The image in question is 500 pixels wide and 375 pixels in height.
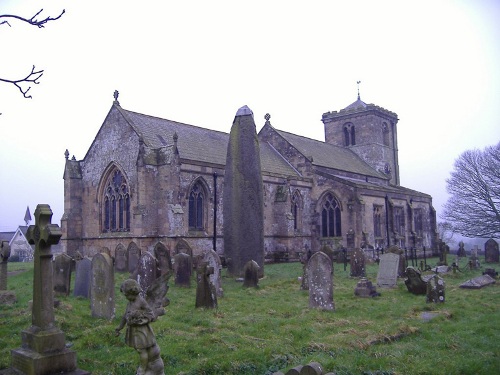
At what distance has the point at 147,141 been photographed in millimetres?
23344

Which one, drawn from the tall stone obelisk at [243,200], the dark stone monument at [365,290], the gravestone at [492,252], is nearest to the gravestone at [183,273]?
the tall stone obelisk at [243,200]

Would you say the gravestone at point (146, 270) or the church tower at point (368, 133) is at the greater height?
the church tower at point (368, 133)

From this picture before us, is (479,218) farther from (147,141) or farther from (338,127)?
(147,141)

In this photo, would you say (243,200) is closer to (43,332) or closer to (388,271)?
(388,271)

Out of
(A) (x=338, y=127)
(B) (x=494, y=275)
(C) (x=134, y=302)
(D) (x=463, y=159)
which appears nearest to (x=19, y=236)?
(A) (x=338, y=127)

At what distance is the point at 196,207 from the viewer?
23.9 meters

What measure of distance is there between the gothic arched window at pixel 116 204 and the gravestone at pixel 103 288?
45.7 ft

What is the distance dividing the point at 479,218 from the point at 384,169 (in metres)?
11.3

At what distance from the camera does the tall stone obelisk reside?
17094 mm

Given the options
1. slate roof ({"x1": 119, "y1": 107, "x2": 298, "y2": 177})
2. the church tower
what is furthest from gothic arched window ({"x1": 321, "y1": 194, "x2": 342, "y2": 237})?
the church tower

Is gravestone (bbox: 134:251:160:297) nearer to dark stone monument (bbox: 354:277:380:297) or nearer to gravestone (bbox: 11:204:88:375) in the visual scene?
dark stone monument (bbox: 354:277:380:297)

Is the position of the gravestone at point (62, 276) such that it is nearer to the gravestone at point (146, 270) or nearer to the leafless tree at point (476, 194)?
the gravestone at point (146, 270)

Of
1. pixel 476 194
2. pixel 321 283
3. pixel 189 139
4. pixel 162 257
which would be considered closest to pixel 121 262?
pixel 162 257

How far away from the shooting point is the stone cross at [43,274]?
19.9 feet
